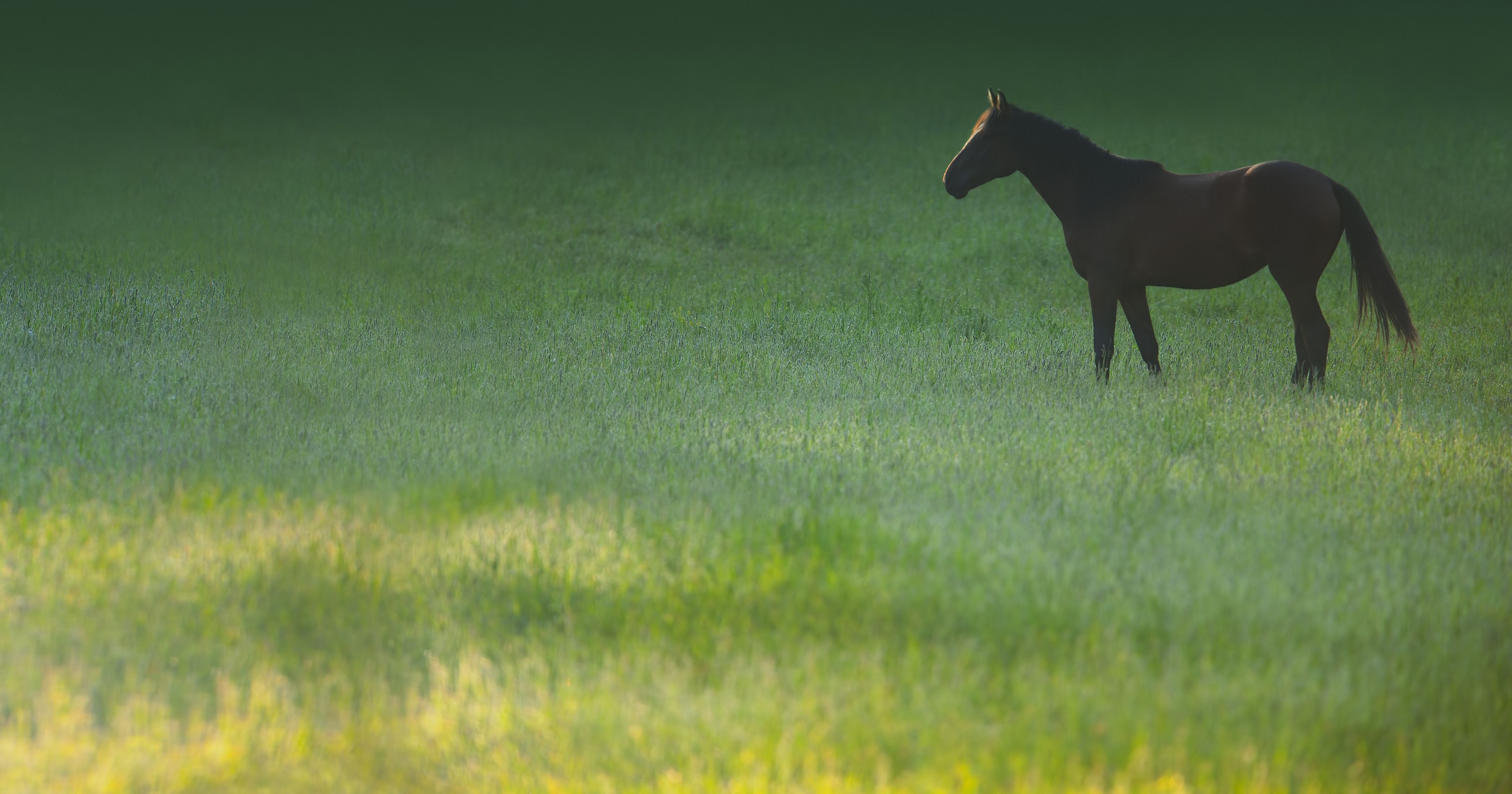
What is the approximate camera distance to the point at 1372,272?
859cm

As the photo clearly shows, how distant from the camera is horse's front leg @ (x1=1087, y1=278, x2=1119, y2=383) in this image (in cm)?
913

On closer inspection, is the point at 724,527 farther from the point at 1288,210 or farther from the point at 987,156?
the point at 1288,210

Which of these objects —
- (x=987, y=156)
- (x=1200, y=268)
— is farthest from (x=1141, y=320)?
(x=987, y=156)

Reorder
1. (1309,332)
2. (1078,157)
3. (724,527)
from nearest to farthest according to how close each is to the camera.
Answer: (724,527) → (1309,332) → (1078,157)

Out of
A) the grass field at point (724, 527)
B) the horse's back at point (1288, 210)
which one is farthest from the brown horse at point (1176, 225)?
the grass field at point (724, 527)

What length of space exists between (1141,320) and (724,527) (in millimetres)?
5348

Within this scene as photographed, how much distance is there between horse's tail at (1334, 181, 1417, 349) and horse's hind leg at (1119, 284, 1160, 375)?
1.55 metres

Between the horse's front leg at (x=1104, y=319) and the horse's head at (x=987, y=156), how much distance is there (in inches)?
47.2

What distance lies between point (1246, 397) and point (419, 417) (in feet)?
20.0

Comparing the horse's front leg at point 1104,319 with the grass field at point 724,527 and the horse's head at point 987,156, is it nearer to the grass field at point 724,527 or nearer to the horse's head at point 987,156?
the grass field at point 724,527

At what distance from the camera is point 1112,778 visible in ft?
11.0

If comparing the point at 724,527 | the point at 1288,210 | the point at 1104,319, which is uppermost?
the point at 1288,210

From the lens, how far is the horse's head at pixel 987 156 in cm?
927

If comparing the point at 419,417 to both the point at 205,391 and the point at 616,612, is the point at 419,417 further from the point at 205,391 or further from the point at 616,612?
the point at 616,612
